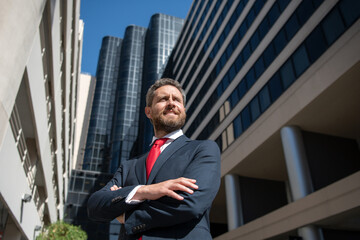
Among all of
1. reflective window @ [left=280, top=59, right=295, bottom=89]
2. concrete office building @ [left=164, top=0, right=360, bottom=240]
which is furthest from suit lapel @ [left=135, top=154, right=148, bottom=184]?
reflective window @ [left=280, top=59, right=295, bottom=89]

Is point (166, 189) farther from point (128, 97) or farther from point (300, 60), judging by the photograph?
point (128, 97)

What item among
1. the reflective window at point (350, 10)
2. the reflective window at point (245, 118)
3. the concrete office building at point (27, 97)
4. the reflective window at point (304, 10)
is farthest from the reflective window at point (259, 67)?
the concrete office building at point (27, 97)

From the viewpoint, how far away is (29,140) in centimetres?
1488

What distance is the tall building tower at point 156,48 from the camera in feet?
216

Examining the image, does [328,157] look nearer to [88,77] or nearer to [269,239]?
[269,239]

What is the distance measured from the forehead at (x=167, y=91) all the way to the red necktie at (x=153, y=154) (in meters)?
0.39

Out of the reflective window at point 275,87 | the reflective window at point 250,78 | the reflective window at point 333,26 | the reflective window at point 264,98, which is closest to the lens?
the reflective window at point 333,26

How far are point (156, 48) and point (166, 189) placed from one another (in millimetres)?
71407

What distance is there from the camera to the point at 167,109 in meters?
2.46

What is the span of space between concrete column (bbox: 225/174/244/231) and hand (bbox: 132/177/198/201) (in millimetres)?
20427

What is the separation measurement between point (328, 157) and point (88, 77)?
7709 cm

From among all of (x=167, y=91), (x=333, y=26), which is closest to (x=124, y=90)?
(x=333, y=26)

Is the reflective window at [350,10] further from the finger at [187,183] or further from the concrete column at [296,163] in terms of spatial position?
the finger at [187,183]

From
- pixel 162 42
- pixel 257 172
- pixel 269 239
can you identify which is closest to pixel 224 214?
pixel 257 172
